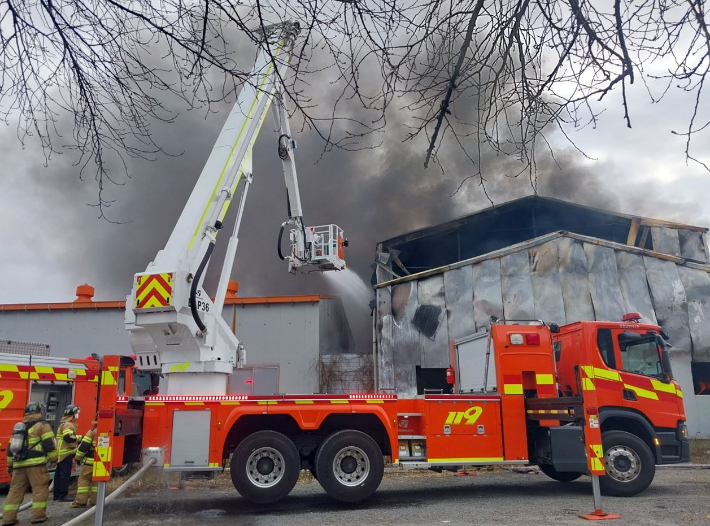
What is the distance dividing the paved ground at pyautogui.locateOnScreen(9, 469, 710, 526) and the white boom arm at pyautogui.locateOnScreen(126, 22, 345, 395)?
1.63 m

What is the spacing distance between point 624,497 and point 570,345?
219cm

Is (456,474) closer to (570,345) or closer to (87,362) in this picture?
(570,345)

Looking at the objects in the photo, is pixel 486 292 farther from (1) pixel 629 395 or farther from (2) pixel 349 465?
(2) pixel 349 465

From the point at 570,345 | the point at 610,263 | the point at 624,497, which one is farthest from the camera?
the point at 610,263

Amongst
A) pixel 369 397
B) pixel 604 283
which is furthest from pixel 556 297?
pixel 369 397

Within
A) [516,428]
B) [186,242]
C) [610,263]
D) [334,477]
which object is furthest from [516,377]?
[610,263]

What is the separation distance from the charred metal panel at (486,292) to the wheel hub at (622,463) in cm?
715

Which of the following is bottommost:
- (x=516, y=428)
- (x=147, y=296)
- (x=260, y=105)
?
(x=516, y=428)

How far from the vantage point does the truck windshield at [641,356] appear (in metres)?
8.66

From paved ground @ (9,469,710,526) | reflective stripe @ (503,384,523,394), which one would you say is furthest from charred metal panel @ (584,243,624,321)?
reflective stripe @ (503,384,523,394)

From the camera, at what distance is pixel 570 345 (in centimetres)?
891

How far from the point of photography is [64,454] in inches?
340

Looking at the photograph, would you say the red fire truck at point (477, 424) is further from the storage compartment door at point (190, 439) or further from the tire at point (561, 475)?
the tire at point (561, 475)

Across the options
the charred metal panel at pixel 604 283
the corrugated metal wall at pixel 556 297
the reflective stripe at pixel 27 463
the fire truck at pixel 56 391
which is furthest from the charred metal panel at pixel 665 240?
the reflective stripe at pixel 27 463
